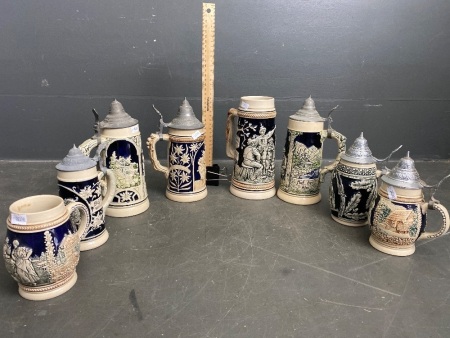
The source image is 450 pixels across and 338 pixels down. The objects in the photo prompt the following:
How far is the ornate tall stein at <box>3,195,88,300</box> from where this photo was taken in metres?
1.00

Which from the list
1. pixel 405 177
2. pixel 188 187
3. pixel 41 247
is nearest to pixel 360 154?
pixel 405 177

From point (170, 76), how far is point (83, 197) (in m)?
1.07

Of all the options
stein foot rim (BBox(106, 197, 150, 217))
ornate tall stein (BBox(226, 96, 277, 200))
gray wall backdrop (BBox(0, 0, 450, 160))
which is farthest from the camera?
gray wall backdrop (BBox(0, 0, 450, 160))

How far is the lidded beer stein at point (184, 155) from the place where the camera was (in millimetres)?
1652

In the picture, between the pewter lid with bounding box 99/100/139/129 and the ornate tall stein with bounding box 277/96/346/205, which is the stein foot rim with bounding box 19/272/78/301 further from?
the ornate tall stein with bounding box 277/96/346/205

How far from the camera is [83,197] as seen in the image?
4.19ft

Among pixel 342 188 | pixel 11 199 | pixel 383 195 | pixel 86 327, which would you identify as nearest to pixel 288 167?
pixel 342 188

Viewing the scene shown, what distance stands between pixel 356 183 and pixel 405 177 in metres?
0.20

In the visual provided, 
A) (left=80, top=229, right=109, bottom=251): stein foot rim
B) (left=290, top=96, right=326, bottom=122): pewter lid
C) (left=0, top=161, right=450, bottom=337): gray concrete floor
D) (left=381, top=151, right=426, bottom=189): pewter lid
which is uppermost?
(left=290, top=96, right=326, bottom=122): pewter lid

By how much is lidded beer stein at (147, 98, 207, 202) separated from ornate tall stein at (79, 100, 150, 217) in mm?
135

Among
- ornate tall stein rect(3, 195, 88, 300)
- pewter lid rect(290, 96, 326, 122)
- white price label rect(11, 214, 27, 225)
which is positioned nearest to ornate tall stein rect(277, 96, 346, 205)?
pewter lid rect(290, 96, 326, 122)

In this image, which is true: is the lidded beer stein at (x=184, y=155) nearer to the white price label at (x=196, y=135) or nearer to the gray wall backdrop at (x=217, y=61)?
the white price label at (x=196, y=135)

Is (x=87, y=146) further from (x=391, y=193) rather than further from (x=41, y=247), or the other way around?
(x=391, y=193)

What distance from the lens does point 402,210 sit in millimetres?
1256
